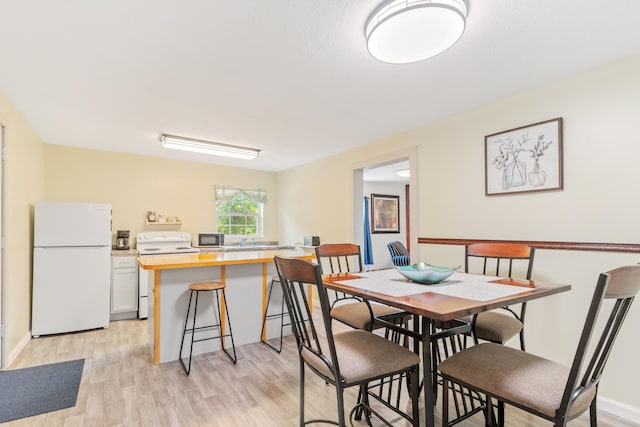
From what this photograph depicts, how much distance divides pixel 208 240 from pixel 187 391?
10.5 feet

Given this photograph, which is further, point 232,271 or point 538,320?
point 232,271

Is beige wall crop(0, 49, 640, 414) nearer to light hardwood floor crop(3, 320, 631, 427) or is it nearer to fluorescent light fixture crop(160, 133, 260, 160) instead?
light hardwood floor crop(3, 320, 631, 427)

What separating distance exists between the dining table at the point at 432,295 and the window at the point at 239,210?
13.4 feet

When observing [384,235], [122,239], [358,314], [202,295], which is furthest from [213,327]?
[384,235]

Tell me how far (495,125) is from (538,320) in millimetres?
1672

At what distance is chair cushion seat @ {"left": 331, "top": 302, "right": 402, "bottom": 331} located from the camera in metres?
2.06

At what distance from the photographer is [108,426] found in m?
1.89

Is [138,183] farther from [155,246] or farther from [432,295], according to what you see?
[432,295]

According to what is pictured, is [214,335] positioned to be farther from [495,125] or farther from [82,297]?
[495,125]

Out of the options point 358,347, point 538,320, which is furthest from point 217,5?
point 538,320

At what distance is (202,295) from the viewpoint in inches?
117

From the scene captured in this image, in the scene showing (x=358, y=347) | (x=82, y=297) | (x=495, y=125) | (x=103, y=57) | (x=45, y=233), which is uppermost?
(x=103, y=57)

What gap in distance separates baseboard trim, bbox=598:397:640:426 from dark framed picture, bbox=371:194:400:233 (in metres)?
5.97

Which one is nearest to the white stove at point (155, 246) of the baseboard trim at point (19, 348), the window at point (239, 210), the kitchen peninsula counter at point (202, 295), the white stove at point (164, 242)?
the white stove at point (164, 242)
